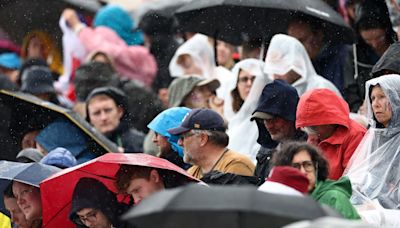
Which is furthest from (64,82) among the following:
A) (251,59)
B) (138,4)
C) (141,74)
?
(251,59)

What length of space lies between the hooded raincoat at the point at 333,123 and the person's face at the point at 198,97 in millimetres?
3270

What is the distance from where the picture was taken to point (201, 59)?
52.5 ft

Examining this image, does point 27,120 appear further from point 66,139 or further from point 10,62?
point 10,62

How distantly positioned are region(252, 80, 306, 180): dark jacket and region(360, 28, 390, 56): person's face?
1722mm

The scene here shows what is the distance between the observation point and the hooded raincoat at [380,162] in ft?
36.9

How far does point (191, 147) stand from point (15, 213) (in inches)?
60.1

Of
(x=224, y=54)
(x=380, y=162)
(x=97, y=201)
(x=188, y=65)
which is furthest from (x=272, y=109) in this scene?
(x=224, y=54)

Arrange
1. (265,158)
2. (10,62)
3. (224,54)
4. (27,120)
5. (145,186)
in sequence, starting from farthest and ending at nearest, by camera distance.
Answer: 1. (10,62)
2. (224,54)
3. (27,120)
4. (265,158)
5. (145,186)

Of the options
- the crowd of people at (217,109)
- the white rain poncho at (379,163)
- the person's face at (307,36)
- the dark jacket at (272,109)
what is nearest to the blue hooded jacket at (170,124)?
the crowd of people at (217,109)

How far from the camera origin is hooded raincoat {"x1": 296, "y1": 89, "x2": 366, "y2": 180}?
464 inches

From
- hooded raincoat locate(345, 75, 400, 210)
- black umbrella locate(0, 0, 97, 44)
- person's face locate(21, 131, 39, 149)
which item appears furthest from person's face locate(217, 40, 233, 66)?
hooded raincoat locate(345, 75, 400, 210)

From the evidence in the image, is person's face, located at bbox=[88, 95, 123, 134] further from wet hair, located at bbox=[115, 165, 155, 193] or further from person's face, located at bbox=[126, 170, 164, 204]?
person's face, located at bbox=[126, 170, 164, 204]

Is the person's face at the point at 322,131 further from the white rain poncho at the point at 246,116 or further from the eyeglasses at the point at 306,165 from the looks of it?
the eyeglasses at the point at 306,165

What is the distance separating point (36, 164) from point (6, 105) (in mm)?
2239
